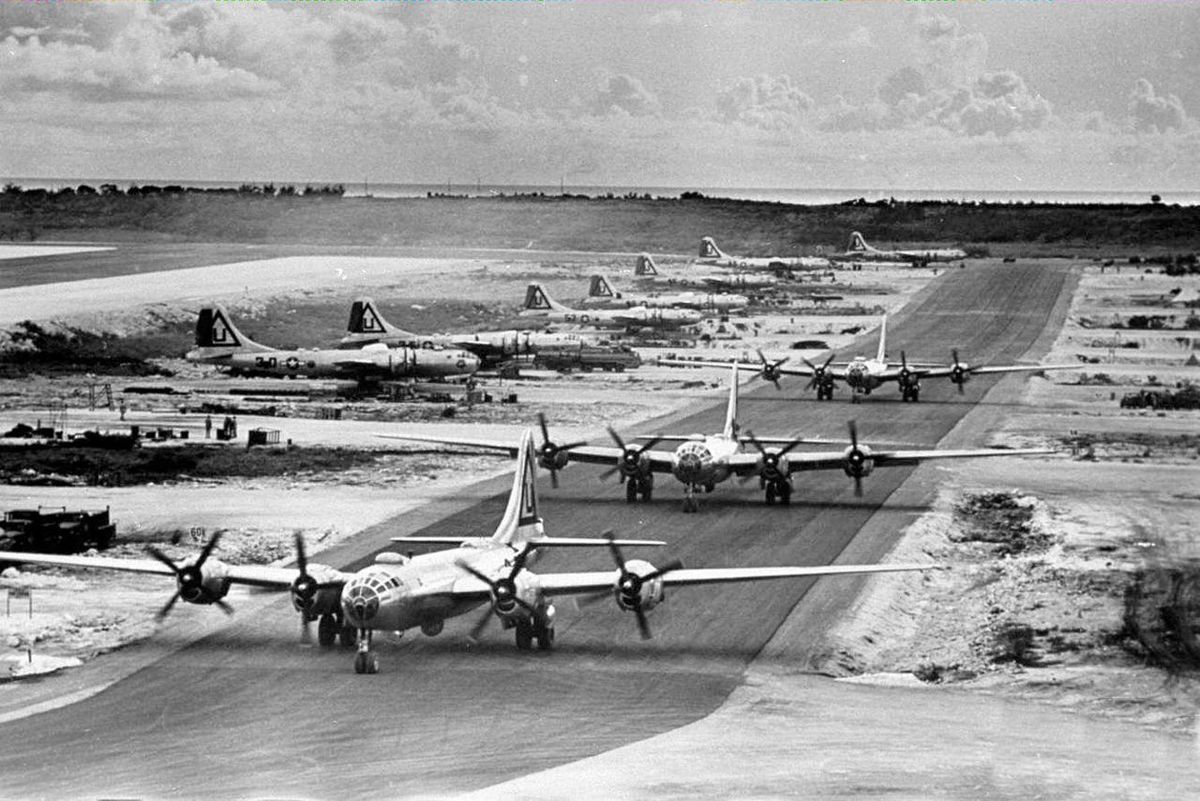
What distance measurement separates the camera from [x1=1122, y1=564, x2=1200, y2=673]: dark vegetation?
48469mm

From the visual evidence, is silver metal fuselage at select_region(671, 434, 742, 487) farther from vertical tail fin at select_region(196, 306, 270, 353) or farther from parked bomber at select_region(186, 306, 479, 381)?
vertical tail fin at select_region(196, 306, 270, 353)

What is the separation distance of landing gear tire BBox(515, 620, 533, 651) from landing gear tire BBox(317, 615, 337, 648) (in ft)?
16.7

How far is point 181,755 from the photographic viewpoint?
3791 cm

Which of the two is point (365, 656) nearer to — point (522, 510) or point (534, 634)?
point (534, 634)

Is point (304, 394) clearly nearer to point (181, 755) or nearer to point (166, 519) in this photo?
point (166, 519)

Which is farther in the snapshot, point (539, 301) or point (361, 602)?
point (539, 301)

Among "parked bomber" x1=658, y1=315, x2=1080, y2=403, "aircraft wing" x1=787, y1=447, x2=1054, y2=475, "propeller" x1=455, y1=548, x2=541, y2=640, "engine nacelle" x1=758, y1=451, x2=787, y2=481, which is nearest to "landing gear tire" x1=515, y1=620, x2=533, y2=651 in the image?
"propeller" x1=455, y1=548, x2=541, y2=640

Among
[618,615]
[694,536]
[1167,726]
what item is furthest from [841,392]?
Result: [1167,726]

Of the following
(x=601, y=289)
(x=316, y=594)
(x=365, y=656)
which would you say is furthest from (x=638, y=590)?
(x=601, y=289)

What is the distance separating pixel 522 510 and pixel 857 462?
22112mm

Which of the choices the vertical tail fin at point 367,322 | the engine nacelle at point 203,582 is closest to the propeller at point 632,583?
the engine nacelle at point 203,582

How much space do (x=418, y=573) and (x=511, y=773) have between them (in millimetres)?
9042

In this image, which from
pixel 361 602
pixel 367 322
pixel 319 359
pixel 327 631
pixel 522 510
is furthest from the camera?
pixel 367 322

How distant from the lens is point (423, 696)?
42.6m
